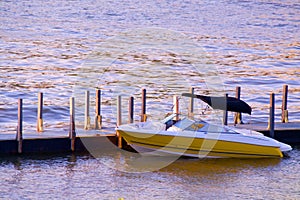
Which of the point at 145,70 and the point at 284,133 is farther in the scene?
the point at 145,70

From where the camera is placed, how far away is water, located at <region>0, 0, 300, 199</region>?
68.4 ft

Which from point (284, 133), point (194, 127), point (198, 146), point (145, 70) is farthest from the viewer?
point (145, 70)

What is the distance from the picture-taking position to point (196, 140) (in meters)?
22.9

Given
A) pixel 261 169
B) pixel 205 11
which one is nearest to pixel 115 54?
pixel 205 11

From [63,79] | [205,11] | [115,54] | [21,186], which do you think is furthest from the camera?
[205,11]

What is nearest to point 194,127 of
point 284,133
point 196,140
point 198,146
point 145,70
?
point 196,140

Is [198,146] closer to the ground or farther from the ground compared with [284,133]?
closer to the ground

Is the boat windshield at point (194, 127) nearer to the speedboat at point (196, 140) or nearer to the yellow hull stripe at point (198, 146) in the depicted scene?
the speedboat at point (196, 140)

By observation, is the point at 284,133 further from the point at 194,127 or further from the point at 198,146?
the point at 194,127

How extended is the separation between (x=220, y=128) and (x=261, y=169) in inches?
65.4

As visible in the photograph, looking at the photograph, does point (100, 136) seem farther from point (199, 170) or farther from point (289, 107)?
point (289, 107)

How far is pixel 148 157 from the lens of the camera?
23469 millimetres

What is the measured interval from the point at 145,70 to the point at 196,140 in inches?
789

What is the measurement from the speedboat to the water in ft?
1.13
